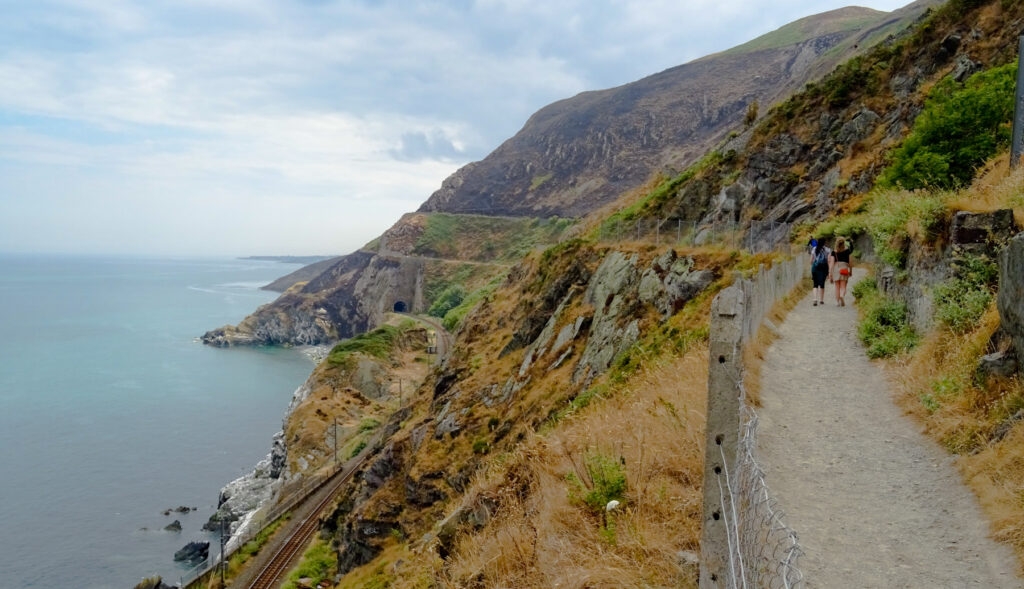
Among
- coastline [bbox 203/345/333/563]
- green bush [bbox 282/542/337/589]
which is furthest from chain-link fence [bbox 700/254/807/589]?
coastline [bbox 203/345/333/563]

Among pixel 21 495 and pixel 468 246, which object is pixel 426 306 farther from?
pixel 21 495

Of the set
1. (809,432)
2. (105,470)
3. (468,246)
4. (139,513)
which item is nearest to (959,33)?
(809,432)

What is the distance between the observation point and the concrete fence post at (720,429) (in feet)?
12.5

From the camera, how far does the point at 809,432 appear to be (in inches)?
288

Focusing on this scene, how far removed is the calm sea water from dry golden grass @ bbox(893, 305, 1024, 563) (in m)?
49.3

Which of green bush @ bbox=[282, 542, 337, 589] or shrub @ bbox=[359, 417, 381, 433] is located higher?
green bush @ bbox=[282, 542, 337, 589]

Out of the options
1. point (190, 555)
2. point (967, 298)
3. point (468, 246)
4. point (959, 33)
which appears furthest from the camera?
point (468, 246)

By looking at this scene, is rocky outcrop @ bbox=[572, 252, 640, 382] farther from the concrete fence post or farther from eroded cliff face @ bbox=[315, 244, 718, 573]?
the concrete fence post

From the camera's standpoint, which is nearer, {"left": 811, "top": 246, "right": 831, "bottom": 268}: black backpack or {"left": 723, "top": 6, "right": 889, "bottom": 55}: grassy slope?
{"left": 811, "top": 246, "right": 831, "bottom": 268}: black backpack

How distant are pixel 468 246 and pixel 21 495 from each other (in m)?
82.7

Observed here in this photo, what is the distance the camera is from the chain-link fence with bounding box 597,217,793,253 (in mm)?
24984

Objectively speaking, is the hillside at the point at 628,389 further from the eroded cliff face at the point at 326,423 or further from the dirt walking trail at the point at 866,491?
the eroded cliff face at the point at 326,423

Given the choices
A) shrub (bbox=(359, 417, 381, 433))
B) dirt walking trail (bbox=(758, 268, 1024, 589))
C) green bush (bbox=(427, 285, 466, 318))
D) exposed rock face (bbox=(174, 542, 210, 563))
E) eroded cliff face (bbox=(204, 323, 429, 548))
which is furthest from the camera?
green bush (bbox=(427, 285, 466, 318))

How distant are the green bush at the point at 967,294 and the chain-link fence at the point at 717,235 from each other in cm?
1367
